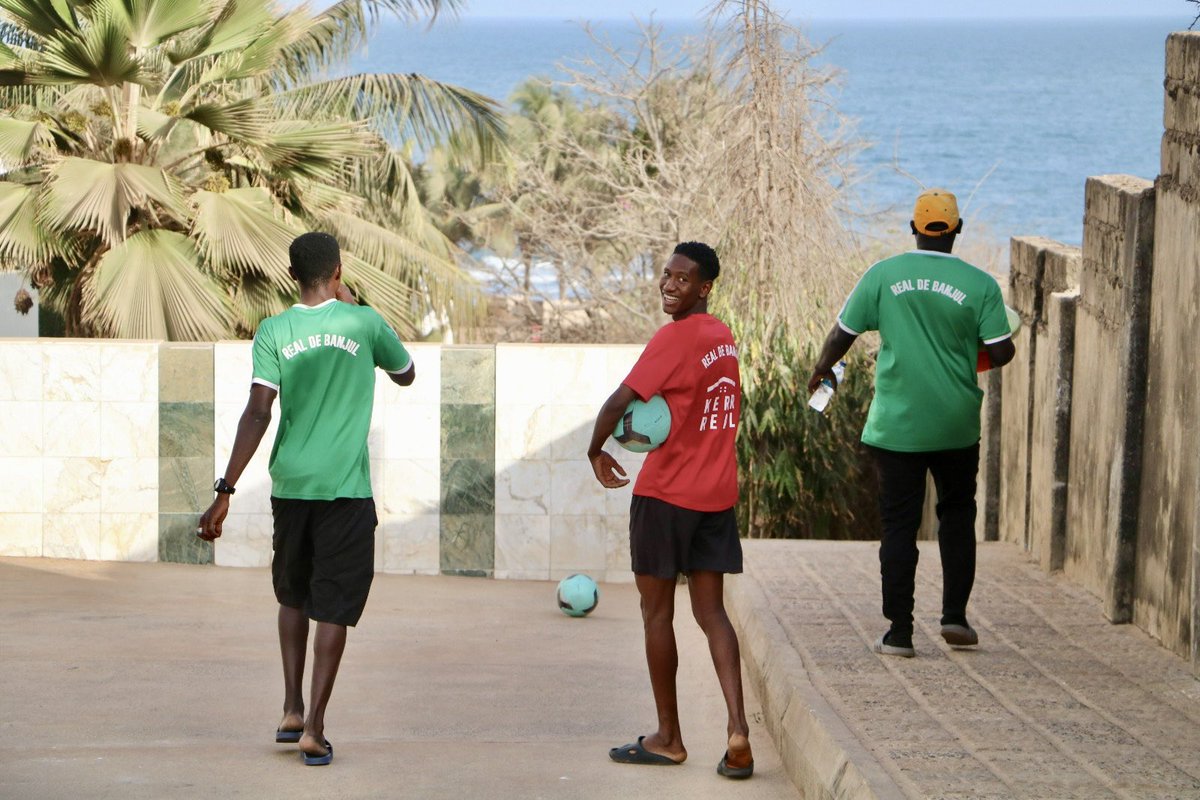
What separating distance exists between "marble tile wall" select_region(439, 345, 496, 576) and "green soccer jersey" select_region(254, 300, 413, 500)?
17.1 feet

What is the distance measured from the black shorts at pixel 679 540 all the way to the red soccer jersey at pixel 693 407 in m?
0.04

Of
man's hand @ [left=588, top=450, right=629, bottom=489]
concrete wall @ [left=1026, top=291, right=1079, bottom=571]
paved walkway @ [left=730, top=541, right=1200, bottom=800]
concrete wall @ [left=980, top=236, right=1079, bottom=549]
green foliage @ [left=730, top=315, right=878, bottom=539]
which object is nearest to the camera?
paved walkway @ [left=730, top=541, right=1200, bottom=800]

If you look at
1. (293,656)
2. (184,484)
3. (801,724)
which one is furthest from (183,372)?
(801,724)

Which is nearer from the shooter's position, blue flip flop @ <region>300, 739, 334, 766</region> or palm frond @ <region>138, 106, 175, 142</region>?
blue flip flop @ <region>300, 739, 334, 766</region>

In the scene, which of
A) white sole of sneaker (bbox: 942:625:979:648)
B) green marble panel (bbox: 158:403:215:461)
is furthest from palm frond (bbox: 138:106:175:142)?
white sole of sneaker (bbox: 942:625:979:648)

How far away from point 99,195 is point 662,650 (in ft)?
28.4

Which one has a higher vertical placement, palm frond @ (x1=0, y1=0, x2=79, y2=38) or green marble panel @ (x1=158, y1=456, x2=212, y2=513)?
palm frond @ (x1=0, y1=0, x2=79, y2=38)

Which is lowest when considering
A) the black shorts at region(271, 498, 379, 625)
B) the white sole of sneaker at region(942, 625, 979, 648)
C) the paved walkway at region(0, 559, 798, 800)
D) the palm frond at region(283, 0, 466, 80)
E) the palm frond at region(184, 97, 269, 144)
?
the paved walkway at region(0, 559, 798, 800)

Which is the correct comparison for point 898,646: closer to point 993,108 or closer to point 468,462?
point 468,462

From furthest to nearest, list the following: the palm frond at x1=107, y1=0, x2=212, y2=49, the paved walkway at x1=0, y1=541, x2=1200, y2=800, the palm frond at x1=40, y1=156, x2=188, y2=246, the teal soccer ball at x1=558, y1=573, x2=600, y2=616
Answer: the palm frond at x1=107, y1=0, x2=212, y2=49 < the palm frond at x1=40, y1=156, x2=188, y2=246 < the teal soccer ball at x1=558, y1=573, x2=600, y2=616 < the paved walkway at x1=0, y1=541, x2=1200, y2=800

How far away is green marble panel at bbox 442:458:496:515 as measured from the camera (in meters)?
11.0

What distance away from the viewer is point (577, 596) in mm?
9523

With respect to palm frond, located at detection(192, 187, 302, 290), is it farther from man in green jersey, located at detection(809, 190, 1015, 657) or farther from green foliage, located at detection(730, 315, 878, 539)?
man in green jersey, located at detection(809, 190, 1015, 657)

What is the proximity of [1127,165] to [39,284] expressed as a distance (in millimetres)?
86136
